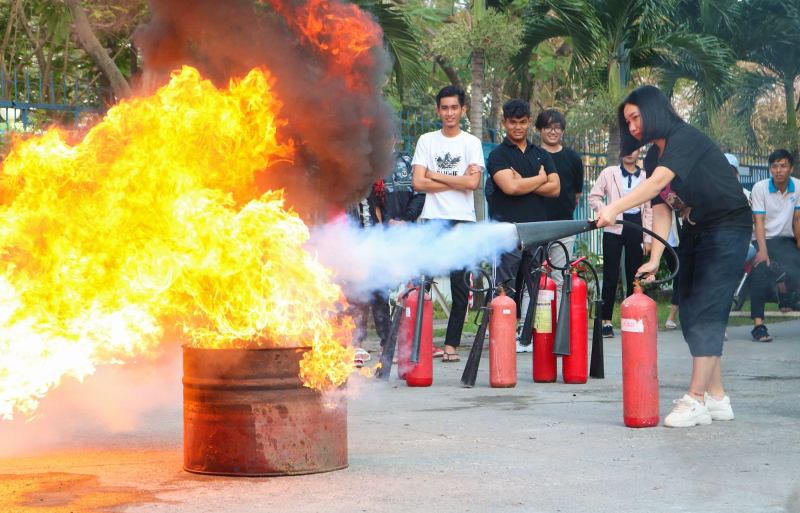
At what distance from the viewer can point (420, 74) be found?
12.3 meters

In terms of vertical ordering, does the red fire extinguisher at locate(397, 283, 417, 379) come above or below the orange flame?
below

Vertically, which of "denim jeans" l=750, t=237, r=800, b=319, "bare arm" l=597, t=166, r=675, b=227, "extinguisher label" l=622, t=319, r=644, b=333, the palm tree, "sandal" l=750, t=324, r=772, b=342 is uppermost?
the palm tree

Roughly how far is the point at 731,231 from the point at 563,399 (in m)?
1.72

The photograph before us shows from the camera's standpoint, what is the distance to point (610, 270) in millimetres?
9961

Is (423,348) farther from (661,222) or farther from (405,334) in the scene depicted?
(661,222)

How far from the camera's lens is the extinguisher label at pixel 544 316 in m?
7.45

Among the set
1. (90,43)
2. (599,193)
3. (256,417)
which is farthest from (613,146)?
(256,417)

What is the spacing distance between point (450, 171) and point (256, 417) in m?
4.35

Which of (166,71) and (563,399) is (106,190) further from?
(563,399)

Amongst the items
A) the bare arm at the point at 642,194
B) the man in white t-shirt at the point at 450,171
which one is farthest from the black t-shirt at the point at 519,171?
the bare arm at the point at 642,194

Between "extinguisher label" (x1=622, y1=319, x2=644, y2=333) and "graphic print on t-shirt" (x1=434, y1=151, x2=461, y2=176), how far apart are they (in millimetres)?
3045

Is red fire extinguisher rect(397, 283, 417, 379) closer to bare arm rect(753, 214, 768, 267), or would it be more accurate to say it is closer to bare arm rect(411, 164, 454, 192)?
bare arm rect(411, 164, 454, 192)

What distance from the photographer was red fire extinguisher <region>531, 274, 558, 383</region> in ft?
24.3

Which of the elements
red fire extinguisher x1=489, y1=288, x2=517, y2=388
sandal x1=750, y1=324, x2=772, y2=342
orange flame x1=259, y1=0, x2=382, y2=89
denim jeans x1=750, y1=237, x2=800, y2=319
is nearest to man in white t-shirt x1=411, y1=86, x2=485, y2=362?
red fire extinguisher x1=489, y1=288, x2=517, y2=388
